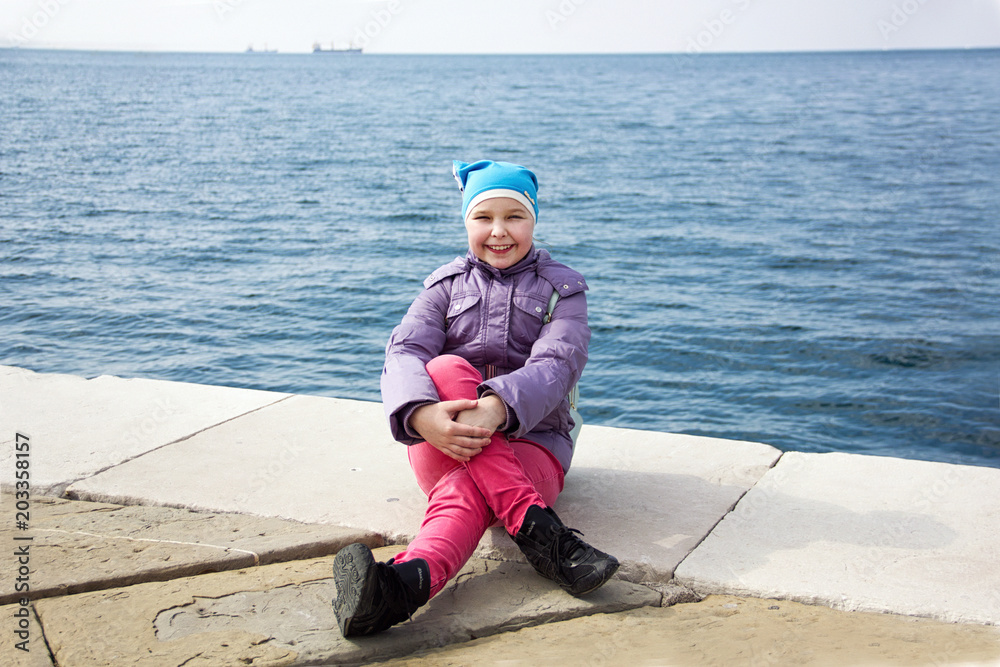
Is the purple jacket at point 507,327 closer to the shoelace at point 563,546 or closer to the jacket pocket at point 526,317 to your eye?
the jacket pocket at point 526,317

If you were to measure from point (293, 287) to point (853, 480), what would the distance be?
8.79 m

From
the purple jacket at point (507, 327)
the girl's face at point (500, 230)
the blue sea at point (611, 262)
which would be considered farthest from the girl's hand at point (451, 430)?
the blue sea at point (611, 262)

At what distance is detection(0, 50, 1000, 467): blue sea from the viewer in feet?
25.1

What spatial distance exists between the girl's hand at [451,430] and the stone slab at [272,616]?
17.7 inches

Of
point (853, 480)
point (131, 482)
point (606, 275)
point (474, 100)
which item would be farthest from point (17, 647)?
point (474, 100)

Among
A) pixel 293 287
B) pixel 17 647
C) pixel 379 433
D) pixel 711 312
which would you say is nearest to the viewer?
pixel 17 647

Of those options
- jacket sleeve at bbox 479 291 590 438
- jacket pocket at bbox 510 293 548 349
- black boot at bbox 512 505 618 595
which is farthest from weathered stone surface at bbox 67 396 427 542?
jacket pocket at bbox 510 293 548 349

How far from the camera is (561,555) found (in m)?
2.55

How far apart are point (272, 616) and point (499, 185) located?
65.1 inches

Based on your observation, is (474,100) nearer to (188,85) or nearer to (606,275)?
(188,85)

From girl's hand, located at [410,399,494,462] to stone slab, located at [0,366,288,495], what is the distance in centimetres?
165

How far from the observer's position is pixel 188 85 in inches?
2275

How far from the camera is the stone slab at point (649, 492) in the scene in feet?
9.45

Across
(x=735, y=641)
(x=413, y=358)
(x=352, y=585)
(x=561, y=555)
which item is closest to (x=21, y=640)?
(x=352, y=585)
